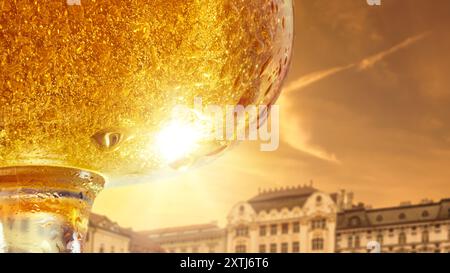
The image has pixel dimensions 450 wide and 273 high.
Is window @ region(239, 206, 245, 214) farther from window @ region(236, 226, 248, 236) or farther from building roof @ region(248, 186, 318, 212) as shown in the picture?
window @ region(236, 226, 248, 236)

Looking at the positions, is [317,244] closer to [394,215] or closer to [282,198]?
[282,198]

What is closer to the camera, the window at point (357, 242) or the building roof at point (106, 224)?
the building roof at point (106, 224)

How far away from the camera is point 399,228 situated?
672 inches

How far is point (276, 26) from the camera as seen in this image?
0.31m

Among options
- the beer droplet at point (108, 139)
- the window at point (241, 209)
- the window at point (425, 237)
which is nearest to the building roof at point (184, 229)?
the window at point (241, 209)

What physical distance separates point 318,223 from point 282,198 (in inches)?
41.3

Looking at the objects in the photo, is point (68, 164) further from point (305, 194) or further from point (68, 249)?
point (305, 194)

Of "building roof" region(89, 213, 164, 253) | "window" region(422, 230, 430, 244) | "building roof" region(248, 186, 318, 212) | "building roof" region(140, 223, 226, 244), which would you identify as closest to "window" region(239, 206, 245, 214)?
"building roof" region(248, 186, 318, 212)

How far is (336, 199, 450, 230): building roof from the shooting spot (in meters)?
16.9

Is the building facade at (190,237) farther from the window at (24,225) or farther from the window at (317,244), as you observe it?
the window at (24,225)

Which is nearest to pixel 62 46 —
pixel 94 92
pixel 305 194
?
pixel 94 92

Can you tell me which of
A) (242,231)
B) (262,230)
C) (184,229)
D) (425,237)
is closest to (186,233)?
(184,229)

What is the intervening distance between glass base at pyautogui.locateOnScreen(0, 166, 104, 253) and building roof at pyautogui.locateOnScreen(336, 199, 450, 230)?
17.1 meters

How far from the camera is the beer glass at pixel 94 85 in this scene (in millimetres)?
254
